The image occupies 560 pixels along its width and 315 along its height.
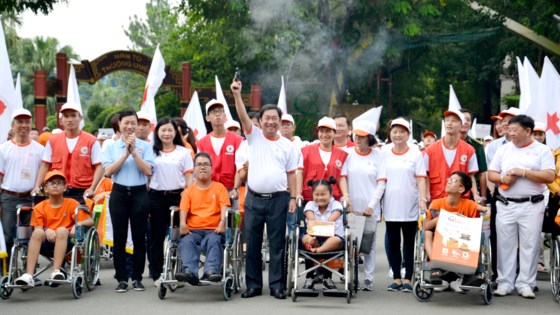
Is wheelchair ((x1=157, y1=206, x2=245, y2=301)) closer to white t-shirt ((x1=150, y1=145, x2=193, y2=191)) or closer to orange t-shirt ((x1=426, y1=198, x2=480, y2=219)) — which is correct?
white t-shirt ((x1=150, y1=145, x2=193, y2=191))

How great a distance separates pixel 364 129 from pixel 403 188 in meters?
0.80

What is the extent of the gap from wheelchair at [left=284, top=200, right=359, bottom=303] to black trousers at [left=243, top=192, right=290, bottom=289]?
100 millimetres

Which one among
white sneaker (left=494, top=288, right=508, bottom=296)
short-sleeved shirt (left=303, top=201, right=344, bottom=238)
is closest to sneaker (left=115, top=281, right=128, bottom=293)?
short-sleeved shirt (left=303, top=201, right=344, bottom=238)

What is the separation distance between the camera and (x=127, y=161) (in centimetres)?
1039

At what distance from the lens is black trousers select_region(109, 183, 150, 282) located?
1043 cm

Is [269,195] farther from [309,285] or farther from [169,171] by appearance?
[169,171]

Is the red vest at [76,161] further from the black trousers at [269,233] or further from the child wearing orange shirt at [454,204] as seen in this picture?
the child wearing orange shirt at [454,204]

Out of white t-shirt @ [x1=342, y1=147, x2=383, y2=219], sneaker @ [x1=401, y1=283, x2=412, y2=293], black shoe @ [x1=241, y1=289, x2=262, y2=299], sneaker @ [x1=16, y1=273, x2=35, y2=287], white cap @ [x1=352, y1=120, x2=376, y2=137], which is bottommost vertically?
black shoe @ [x1=241, y1=289, x2=262, y2=299]

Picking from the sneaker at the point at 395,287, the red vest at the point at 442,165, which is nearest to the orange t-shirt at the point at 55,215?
the sneaker at the point at 395,287

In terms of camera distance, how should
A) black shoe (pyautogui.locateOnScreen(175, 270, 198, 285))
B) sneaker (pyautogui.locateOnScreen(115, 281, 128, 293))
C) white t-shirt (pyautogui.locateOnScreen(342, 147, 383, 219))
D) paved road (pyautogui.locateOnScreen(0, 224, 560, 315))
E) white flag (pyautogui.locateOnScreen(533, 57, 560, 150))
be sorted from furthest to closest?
white flag (pyautogui.locateOnScreen(533, 57, 560, 150)) < white t-shirt (pyautogui.locateOnScreen(342, 147, 383, 219)) < sneaker (pyautogui.locateOnScreen(115, 281, 128, 293)) < black shoe (pyautogui.locateOnScreen(175, 270, 198, 285)) < paved road (pyautogui.locateOnScreen(0, 224, 560, 315))

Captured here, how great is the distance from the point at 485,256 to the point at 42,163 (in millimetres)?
4682

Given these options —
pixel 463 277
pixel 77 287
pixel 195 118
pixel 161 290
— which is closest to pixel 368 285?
pixel 463 277

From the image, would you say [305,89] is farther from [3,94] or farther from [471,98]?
[3,94]

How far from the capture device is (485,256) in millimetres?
9781
